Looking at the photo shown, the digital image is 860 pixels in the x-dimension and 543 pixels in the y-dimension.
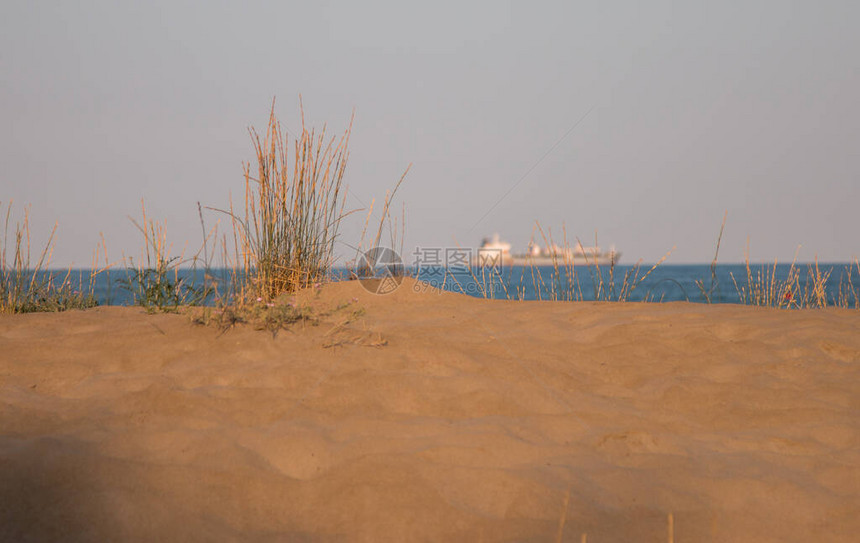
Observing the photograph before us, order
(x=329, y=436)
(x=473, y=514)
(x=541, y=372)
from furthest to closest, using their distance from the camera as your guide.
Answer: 1. (x=541, y=372)
2. (x=329, y=436)
3. (x=473, y=514)

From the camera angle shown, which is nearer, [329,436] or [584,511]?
[584,511]

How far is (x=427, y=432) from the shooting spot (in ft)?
5.30

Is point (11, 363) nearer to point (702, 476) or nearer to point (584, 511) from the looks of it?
point (584, 511)

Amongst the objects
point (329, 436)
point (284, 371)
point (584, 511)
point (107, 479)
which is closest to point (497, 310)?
point (284, 371)

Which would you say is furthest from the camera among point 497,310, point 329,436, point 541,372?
point 497,310

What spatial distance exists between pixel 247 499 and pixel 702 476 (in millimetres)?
1071

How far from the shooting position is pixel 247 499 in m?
1.29

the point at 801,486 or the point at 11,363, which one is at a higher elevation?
the point at 11,363

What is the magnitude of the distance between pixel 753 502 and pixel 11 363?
230cm

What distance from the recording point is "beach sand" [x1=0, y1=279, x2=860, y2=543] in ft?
4.05

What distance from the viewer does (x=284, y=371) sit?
1.99 meters

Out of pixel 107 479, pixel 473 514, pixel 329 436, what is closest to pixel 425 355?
pixel 329 436

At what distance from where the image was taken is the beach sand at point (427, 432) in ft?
4.05

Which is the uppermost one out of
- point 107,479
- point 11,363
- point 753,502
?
point 11,363
